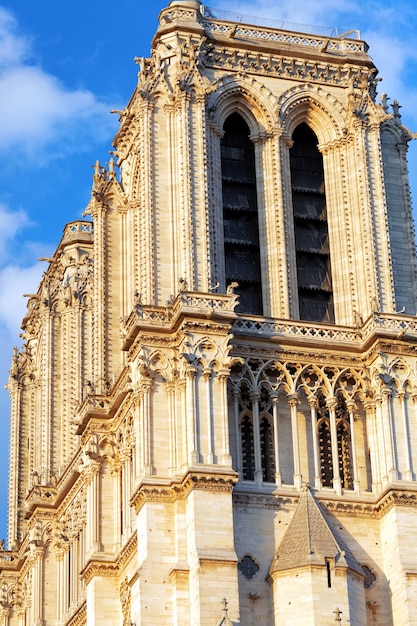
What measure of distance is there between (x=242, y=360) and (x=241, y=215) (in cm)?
604

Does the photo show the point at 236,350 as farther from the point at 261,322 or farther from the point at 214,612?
the point at 214,612

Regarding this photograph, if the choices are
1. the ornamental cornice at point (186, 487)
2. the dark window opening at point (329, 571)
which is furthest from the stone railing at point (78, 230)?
the dark window opening at point (329, 571)

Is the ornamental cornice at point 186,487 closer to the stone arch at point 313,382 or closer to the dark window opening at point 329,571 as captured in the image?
the dark window opening at point 329,571

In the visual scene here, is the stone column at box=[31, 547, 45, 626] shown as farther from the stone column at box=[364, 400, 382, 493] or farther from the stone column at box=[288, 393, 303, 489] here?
the stone column at box=[364, 400, 382, 493]

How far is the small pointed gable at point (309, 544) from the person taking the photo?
52.6 m

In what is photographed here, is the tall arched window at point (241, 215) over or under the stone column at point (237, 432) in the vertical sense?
over

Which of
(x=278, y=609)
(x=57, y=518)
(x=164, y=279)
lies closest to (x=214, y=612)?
(x=278, y=609)

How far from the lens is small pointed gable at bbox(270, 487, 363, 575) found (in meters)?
52.6

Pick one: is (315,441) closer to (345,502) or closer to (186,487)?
(345,502)

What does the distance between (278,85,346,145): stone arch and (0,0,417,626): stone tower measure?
7 cm

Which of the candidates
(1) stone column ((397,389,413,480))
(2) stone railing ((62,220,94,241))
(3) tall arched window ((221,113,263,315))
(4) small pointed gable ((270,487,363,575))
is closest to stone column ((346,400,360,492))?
(1) stone column ((397,389,413,480))

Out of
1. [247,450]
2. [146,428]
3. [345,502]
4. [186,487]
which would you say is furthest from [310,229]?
[186,487]

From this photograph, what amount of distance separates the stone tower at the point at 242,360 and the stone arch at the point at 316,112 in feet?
0.25

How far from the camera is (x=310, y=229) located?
60.9 metres
